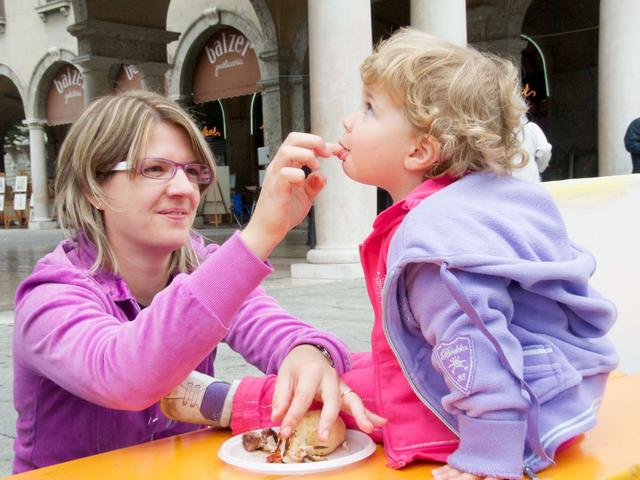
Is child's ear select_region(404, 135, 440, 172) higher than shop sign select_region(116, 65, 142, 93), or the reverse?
shop sign select_region(116, 65, 142, 93)

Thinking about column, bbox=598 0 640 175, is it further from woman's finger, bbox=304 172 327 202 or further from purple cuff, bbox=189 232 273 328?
purple cuff, bbox=189 232 273 328

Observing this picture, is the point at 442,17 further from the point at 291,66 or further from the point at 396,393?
the point at 291,66

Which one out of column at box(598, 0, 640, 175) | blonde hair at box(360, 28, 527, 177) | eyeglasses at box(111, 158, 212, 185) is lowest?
eyeglasses at box(111, 158, 212, 185)

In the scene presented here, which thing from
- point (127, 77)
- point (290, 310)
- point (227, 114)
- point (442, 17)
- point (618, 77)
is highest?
point (127, 77)

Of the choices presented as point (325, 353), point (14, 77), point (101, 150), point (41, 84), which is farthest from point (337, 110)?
point (14, 77)

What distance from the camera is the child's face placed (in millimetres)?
1295

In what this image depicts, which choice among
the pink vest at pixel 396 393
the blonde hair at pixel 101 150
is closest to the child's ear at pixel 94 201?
the blonde hair at pixel 101 150

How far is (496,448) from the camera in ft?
3.46

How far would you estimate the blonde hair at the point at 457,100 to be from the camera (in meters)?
1.23

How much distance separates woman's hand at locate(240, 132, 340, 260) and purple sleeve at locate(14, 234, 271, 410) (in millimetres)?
34

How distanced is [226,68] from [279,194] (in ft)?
53.1

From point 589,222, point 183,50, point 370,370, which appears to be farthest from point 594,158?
point 370,370

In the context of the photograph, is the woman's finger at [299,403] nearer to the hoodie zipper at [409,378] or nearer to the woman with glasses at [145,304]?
the woman with glasses at [145,304]

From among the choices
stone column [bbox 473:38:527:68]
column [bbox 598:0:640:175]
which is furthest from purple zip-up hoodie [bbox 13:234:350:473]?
stone column [bbox 473:38:527:68]
